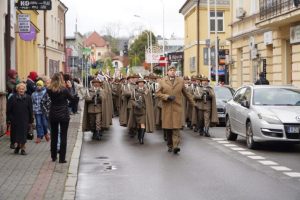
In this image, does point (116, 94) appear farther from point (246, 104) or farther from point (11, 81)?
point (246, 104)

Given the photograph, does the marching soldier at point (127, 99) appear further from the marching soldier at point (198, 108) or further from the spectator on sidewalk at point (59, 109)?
the spectator on sidewalk at point (59, 109)

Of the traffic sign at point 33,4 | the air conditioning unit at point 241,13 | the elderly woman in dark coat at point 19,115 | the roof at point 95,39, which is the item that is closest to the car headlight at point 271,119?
the elderly woman in dark coat at point 19,115

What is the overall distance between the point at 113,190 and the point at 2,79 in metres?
10.1

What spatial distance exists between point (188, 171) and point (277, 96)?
17.3ft

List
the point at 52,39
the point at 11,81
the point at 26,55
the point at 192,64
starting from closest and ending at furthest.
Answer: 1. the point at 11,81
2. the point at 26,55
3. the point at 52,39
4. the point at 192,64

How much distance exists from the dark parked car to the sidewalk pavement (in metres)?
8.59

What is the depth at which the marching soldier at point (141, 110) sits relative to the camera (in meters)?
17.0

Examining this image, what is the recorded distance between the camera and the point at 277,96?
1625 cm

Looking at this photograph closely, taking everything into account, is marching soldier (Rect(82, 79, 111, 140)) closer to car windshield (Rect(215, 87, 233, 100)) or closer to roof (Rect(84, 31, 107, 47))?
car windshield (Rect(215, 87, 233, 100))

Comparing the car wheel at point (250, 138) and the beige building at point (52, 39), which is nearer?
the car wheel at point (250, 138)

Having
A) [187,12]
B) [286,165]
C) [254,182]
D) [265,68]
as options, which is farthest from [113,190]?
[187,12]

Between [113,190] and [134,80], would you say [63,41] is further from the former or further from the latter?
[113,190]

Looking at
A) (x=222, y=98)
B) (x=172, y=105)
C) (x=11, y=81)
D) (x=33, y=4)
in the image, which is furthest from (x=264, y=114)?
(x=222, y=98)

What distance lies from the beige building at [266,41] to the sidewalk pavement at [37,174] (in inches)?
588
